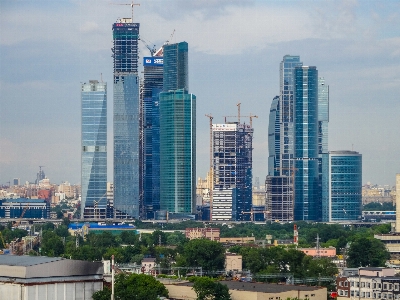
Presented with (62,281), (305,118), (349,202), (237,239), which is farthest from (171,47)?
(62,281)

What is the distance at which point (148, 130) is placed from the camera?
145 meters

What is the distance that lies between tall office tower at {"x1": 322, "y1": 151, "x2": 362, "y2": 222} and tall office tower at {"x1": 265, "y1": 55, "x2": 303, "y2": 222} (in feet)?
14.6

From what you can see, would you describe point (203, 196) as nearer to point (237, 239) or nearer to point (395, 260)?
point (237, 239)

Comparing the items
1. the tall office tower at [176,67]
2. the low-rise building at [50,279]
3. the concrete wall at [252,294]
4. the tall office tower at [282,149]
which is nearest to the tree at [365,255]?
the concrete wall at [252,294]

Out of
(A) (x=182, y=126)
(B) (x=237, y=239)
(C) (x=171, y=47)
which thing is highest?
(C) (x=171, y=47)

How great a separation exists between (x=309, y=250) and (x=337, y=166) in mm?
59094

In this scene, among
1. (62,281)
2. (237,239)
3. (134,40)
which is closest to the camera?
(62,281)

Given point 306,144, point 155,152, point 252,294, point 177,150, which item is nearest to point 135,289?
point 252,294

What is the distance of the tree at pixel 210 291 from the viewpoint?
4316 centimetres

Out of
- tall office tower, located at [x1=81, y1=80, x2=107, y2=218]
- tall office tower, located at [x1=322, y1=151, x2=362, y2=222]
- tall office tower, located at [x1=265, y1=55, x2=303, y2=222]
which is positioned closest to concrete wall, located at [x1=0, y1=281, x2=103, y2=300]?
tall office tower, located at [x1=322, y1=151, x2=362, y2=222]

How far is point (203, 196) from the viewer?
552 feet

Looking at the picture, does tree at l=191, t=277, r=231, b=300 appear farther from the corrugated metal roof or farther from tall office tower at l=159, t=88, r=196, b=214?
tall office tower at l=159, t=88, r=196, b=214

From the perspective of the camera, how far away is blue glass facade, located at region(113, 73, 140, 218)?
139375 mm

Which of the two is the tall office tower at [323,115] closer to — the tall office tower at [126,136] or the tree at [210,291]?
the tall office tower at [126,136]
